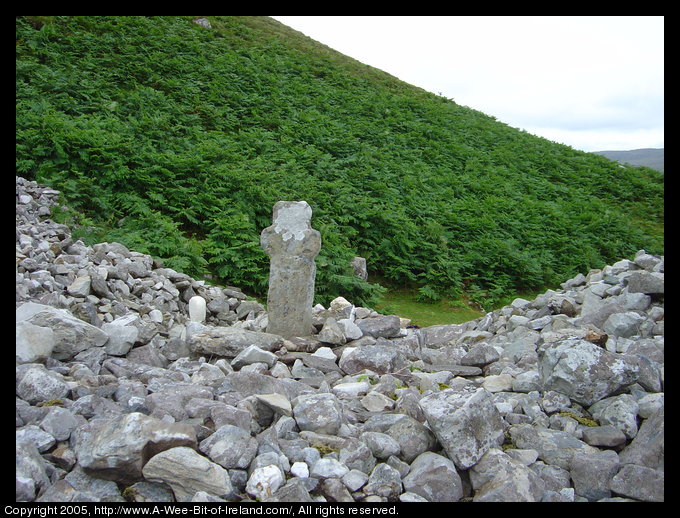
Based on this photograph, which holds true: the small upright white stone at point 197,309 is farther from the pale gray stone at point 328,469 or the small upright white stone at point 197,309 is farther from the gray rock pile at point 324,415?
the pale gray stone at point 328,469

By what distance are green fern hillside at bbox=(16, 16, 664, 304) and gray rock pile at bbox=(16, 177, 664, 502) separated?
3.80 meters

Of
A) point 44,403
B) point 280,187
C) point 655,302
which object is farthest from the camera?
point 280,187

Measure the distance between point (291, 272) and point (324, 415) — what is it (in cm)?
326

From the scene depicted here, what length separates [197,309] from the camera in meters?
7.18

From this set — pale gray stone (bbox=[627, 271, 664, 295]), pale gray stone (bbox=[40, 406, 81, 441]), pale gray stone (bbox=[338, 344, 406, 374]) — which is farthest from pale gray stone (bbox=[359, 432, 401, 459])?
pale gray stone (bbox=[627, 271, 664, 295])

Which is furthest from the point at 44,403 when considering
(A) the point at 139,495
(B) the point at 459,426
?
(B) the point at 459,426

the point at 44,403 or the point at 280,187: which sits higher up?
the point at 280,187

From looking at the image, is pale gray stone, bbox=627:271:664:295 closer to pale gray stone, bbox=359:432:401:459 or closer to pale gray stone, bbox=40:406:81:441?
pale gray stone, bbox=359:432:401:459

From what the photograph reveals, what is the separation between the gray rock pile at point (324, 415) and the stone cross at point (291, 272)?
367mm

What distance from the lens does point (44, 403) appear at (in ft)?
10.6

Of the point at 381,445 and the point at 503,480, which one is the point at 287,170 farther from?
the point at 503,480

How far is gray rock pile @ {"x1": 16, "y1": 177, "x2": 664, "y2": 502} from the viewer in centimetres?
257
